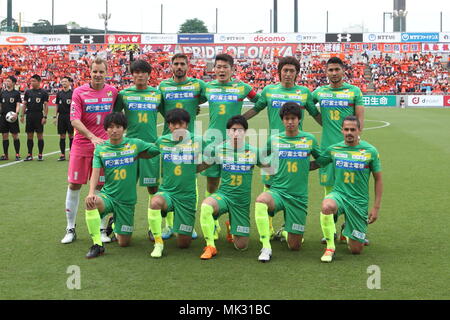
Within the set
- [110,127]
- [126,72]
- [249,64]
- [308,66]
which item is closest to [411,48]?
[308,66]

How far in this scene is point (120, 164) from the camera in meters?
6.41

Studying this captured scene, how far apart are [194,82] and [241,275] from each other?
Answer: 108 inches

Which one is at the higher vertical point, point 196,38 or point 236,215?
point 196,38

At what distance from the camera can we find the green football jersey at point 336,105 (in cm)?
695

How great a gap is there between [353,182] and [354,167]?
0.16 meters

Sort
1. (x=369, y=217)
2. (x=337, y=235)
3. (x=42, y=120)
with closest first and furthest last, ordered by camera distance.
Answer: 1. (x=369, y=217)
2. (x=337, y=235)
3. (x=42, y=120)

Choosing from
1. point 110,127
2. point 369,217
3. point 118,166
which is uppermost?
point 110,127

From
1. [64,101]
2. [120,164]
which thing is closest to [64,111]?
[64,101]

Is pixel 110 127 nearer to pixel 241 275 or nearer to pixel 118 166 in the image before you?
pixel 118 166

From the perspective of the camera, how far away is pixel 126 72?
4612 cm

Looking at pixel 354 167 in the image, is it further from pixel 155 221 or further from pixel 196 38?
pixel 196 38

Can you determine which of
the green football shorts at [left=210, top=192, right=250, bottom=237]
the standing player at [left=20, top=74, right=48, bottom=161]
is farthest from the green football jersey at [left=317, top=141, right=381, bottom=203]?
the standing player at [left=20, top=74, right=48, bottom=161]

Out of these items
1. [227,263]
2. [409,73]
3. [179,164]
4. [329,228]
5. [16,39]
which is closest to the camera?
[227,263]

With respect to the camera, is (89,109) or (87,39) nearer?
(89,109)
